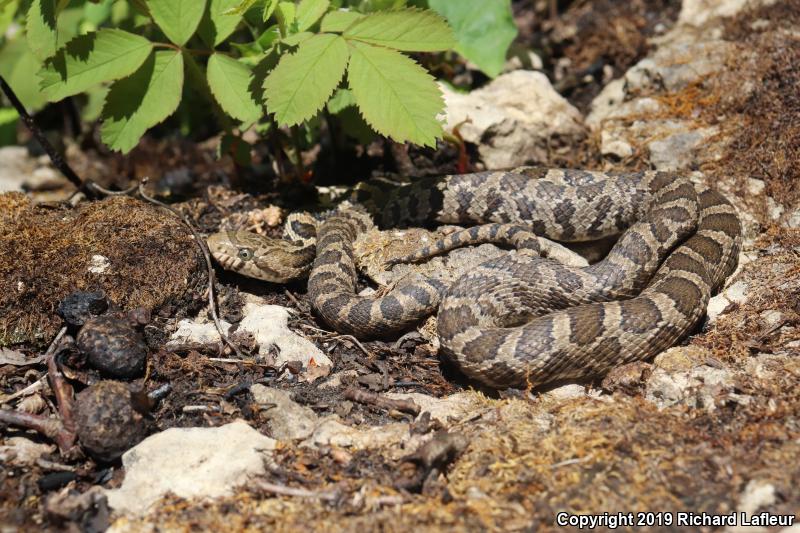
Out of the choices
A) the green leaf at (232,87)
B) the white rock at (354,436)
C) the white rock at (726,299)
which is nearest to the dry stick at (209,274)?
the green leaf at (232,87)

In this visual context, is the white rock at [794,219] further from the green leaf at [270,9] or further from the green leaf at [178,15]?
the green leaf at [178,15]

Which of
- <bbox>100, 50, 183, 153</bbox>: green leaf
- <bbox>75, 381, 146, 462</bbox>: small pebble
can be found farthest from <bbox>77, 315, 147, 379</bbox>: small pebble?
<bbox>100, 50, 183, 153</bbox>: green leaf

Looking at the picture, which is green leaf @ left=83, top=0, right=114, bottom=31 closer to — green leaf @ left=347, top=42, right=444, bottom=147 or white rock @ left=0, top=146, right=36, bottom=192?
white rock @ left=0, top=146, right=36, bottom=192

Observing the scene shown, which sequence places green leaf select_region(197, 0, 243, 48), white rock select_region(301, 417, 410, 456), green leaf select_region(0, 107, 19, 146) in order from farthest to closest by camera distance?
green leaf select_region(0, 107, 19, 146) < green leaf select_region(197, 0, 243, 48) < white rock select_region(301, 417, 410, 456)

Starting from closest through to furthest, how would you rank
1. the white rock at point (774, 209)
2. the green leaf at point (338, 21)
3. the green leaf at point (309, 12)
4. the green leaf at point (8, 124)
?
1. the green leaf at point (338, 21)
2. the green leaf at point (309, 12)
3. the white rock at point (774, 209)
4. the green leaf at point (8, 124)

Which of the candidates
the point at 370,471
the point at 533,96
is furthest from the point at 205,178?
the point at 370,471

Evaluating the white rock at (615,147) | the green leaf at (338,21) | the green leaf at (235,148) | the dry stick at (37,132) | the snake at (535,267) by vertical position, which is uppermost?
the green leaf at (338,21)
